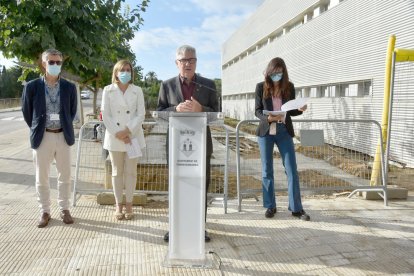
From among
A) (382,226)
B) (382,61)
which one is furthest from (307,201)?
(382,61)

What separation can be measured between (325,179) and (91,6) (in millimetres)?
5065

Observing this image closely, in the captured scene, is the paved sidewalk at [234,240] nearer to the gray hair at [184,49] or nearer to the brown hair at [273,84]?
the brown hair at [273,84]

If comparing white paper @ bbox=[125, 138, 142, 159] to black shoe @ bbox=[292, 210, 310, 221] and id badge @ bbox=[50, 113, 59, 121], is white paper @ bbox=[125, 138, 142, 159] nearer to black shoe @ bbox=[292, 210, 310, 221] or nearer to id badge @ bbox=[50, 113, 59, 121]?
id badge @ bbox=[50, 113, 59, 121]

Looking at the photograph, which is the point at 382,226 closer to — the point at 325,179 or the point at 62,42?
the point at 325,179

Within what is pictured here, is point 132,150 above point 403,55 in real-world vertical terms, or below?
below

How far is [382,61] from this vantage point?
12.6 m

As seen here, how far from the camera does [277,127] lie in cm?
499

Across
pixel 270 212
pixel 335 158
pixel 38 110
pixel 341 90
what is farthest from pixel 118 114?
pixel 341 90

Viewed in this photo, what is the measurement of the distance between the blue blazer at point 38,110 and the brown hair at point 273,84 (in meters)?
2.46

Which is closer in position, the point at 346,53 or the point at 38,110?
the point at 38,110

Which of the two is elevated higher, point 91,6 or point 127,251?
point 91,6

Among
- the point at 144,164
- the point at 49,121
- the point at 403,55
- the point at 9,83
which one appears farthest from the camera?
the point at 9,83

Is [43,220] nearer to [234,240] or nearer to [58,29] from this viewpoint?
[234,240]

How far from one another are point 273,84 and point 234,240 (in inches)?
78.6
